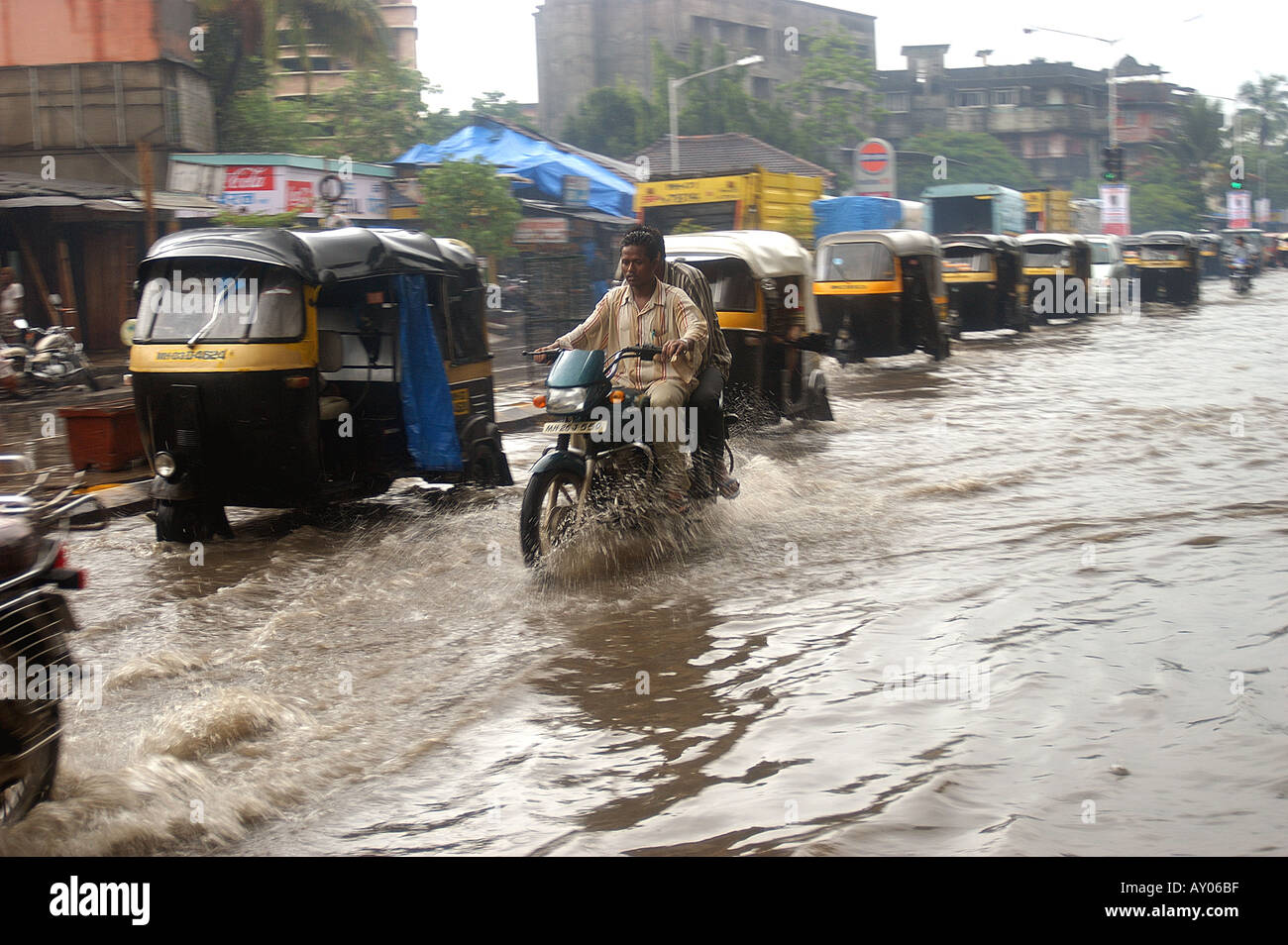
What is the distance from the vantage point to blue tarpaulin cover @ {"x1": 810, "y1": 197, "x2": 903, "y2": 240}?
107 feet

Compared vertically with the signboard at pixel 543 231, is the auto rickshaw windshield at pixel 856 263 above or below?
below

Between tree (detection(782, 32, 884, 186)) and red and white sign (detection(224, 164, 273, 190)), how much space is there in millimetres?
32305

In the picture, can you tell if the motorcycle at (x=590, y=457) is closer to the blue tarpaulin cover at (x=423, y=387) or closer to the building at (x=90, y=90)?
the blue tarpaulin cover at (x=423, y=387)

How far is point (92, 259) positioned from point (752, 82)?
53.5 metres

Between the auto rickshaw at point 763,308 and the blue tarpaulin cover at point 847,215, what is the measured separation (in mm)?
19851

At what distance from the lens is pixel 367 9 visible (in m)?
31.2

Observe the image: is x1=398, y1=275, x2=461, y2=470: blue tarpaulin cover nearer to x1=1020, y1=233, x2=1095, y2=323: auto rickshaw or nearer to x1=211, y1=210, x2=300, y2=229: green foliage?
x1=211, y1=210, x2=300, y2=229: green foliage

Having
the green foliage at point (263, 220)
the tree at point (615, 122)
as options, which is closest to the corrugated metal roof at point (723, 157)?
the tree at point (615, 122)

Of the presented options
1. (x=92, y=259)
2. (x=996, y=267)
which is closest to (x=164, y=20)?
(x=92, y=259)

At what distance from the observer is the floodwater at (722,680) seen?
3.91 metres

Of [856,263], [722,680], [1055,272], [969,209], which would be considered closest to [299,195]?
[856,263]

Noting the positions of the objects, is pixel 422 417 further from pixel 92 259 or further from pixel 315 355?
pixel 92 259

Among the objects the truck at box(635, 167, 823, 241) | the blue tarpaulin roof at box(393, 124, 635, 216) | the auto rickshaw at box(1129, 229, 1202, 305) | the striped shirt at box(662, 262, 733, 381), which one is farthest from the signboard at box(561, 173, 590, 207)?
the striped shirt at box(662, 262, 733, 381)

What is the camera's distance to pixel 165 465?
8.19m
